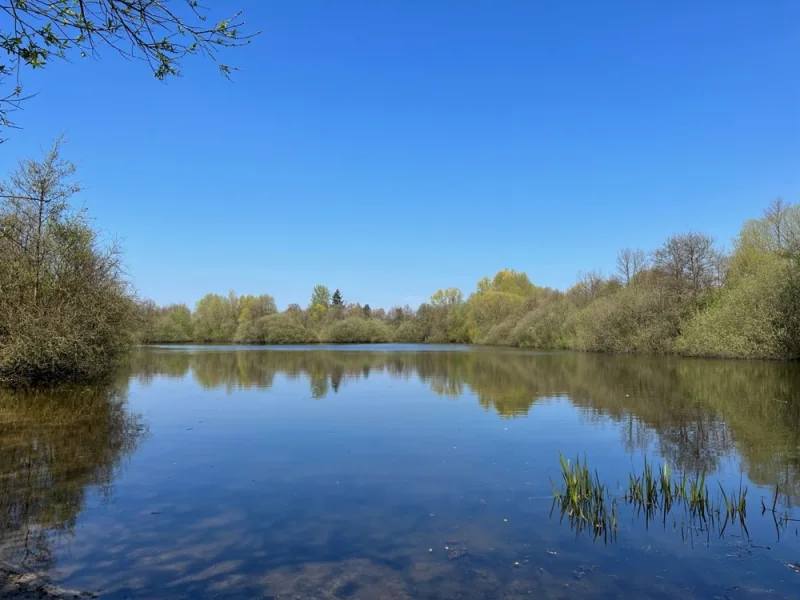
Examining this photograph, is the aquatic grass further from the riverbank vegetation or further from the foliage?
the riverbank vegetation

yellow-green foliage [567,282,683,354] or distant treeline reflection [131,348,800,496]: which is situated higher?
yellow-green foliage [567,282,683,354]

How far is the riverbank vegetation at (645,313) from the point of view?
107ft

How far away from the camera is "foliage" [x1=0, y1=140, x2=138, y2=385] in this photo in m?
16.7

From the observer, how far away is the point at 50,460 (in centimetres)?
878

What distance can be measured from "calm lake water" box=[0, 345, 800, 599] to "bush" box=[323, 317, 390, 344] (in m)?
71.5

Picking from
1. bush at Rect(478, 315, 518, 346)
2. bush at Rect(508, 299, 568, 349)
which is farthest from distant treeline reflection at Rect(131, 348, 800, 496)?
bush at Rect(478, 315, 518, 346)

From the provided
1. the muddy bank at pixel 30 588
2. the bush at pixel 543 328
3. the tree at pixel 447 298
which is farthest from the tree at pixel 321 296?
the muddy bank at pixel 30 588

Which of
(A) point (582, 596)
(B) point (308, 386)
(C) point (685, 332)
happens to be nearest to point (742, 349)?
(C) point (685, 332)

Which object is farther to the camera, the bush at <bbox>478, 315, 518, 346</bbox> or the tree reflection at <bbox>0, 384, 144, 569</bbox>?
the bush at <bbox>478, 315, 518, 346</bbox>

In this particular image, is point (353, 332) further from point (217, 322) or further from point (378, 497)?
point (378, 497)

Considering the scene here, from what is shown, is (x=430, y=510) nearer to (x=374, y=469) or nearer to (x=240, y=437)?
(x=374, y=469)

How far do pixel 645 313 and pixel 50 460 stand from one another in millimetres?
44346

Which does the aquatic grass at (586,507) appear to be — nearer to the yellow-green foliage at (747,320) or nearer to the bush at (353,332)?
the yellow-green foliage at (747,320)

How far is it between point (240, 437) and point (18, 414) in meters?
6.37
